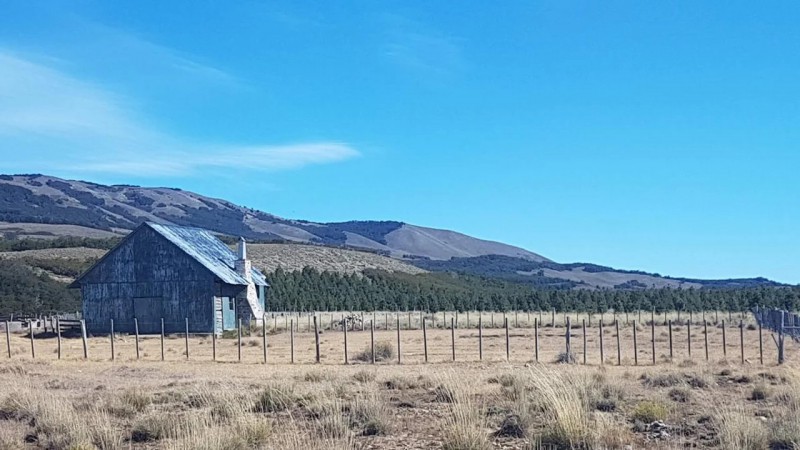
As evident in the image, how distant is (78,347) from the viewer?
135 ft

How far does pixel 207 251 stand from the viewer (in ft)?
184

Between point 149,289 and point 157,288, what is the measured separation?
1.49 feet

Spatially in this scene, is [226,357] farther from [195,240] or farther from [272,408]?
[195,240]

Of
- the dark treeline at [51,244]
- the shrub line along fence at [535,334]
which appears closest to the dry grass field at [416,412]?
the shrub line along fence at [535,334]

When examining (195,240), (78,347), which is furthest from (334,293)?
(78,347)

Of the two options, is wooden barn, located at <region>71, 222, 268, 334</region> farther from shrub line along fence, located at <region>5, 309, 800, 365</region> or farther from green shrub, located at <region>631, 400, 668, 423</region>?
green shrub, located at <region>631, 400, 668, 423</region>

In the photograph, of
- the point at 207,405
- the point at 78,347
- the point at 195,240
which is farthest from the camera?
the point at 195,240

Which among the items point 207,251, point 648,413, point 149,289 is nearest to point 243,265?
point 207,251

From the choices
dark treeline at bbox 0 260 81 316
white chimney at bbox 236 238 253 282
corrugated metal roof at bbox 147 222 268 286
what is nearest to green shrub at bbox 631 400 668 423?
corrugated metal roof at bbox 147 222 268 286

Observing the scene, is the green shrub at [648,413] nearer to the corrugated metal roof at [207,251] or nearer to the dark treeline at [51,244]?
the corrugated metal roof at [207,251]

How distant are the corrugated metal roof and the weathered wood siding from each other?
433 millimetres

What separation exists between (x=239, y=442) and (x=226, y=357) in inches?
953

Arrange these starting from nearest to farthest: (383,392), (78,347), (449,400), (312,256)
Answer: (449,400) → (383,392) → (78,347) → (312,256)

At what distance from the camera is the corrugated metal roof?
52125 millimetres
